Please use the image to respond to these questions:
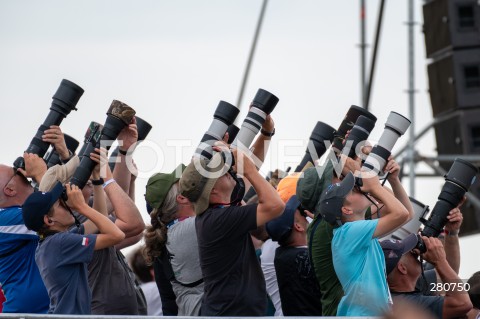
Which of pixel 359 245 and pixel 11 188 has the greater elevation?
pixel 359 245

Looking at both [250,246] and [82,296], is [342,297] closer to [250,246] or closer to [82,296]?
[250,246]

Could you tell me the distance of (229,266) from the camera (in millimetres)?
6086

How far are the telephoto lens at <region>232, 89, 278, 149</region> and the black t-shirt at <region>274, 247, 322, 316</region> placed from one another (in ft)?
2.18

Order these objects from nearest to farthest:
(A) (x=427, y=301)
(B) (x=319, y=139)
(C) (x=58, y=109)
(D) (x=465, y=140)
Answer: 1. (A) (x=427, y=301)
2. (C) (x=58, y=109)
3. (B) (x=319, y=139)
4. (D) (x=465, y=140)

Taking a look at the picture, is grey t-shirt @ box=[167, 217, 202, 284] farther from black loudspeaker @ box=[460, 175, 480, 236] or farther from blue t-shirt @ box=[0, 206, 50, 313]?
black loudspeaker @ box=[460, 175, 480, 236]

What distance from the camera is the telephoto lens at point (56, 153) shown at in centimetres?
722

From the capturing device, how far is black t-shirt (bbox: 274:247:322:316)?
659 centimetres

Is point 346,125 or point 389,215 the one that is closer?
point 389,215

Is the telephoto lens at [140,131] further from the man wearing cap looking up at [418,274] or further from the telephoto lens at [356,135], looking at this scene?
the man wearing cap looking up at [418,274]

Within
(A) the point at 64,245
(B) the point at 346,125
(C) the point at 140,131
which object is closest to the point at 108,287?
(A) the point at 64,245

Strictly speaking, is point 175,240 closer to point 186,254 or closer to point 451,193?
point 186,254

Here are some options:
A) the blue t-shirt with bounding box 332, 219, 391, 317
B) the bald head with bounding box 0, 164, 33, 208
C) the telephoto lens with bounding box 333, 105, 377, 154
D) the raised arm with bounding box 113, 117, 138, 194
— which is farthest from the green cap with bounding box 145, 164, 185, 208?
the blue t-shirt with bounding box 332, 219, 391, 317

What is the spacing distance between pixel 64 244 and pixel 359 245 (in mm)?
1452

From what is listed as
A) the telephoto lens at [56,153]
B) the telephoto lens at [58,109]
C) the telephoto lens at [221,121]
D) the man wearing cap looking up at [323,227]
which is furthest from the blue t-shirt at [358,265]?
the telephoto lens at [56,153]
